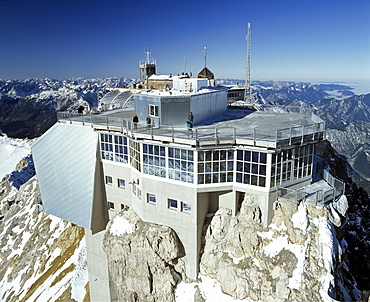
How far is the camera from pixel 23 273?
46875 millimetres

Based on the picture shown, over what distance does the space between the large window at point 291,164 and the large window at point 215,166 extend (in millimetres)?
3402

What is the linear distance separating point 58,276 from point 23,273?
979 centimetres

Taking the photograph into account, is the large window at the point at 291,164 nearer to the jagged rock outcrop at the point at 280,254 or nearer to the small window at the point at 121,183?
the jagged rock outcrop at the point at 280,254

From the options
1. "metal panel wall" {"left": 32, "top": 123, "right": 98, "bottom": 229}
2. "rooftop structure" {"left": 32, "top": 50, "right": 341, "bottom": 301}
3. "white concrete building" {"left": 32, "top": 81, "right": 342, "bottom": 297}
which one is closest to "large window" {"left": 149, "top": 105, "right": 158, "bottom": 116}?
"rooftop structure" {"left": 32, "top": 50, "right": 341, "bottom": 301}

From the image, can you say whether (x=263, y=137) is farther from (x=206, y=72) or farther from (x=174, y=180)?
(x=206, y=72)

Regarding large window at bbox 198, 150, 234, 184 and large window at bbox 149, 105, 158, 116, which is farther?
large window at bbox 149, 105, 158, 116

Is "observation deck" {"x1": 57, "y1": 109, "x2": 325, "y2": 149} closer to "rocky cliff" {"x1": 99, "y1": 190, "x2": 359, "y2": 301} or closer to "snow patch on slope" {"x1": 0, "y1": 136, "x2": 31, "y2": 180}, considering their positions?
"rocky cliff" {"x1": 99, "y1": 190, "x2": 359, "y2": 301}

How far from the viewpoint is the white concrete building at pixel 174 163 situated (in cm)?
2425

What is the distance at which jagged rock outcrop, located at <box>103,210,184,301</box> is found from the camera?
26828 mm

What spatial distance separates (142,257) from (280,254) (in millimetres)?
12102

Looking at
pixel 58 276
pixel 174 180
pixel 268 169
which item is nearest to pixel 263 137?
pixel 268 169

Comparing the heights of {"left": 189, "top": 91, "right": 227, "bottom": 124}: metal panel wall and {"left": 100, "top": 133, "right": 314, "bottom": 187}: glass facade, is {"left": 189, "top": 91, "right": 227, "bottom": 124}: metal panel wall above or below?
above

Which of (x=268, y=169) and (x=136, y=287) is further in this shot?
(x=136, y=287)

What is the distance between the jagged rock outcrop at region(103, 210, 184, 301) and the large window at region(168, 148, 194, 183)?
16.4 ft
